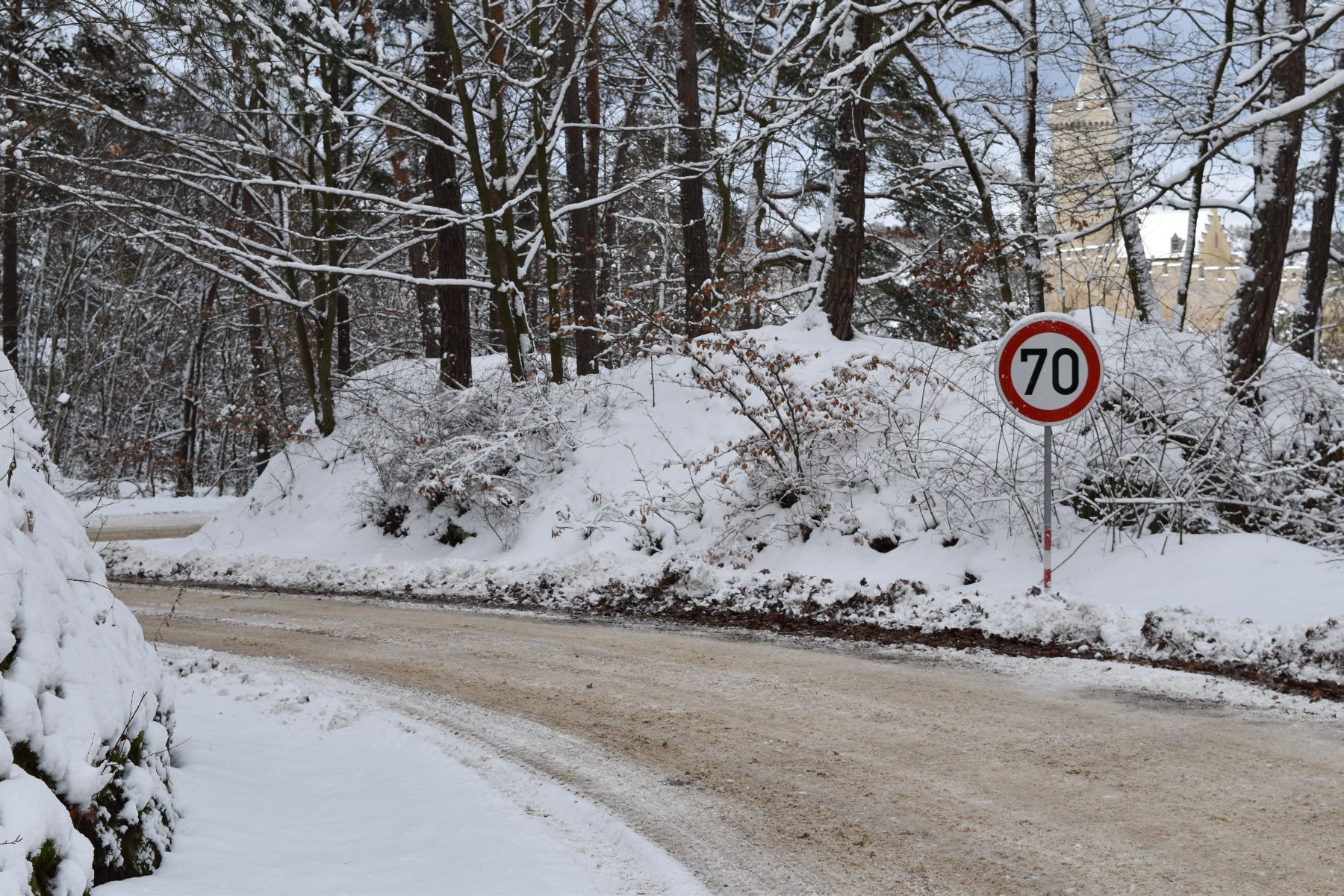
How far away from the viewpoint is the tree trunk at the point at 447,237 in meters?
17.3

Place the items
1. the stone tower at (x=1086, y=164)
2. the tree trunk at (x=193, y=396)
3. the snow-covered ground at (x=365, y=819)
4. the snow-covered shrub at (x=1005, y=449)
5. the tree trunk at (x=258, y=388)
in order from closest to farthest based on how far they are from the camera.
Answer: the snow-covered ground at (x=365, y=819) → the snow-covered shrub at (x=1005, y=449) → the stone tower at (x=1086, y=164) → the tree trunk at (x=258, y=388) → the tree trunk at (x=193, y=396)

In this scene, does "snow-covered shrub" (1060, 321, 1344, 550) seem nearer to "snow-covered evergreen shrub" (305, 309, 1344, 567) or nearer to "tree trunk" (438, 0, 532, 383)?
"snow-covered evergreen shrub" (305, 309, 1344, 567)

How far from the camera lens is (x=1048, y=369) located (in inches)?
340

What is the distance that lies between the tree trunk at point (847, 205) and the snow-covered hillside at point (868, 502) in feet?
1.74

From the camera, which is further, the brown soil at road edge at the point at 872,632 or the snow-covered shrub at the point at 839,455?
the snow-covered shrub at the point at 839,455

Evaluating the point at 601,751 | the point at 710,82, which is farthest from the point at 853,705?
the point at 710,82

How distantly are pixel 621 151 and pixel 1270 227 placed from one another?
618 inches

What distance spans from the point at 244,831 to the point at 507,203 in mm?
12900

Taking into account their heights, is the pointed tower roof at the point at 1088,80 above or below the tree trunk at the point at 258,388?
above

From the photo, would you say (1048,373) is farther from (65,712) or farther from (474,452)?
(474,452)

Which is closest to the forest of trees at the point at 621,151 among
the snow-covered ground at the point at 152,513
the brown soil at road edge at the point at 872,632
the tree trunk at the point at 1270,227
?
the tree trunk at the point at 1270,227

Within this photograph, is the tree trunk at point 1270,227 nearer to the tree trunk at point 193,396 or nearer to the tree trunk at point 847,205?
the tree trunk at point 847,205

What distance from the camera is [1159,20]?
12359 millimetres

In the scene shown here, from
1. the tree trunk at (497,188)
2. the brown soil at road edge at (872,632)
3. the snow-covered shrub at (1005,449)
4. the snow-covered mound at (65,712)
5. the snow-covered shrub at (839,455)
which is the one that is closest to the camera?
the snow-covered mound at (65,712)
